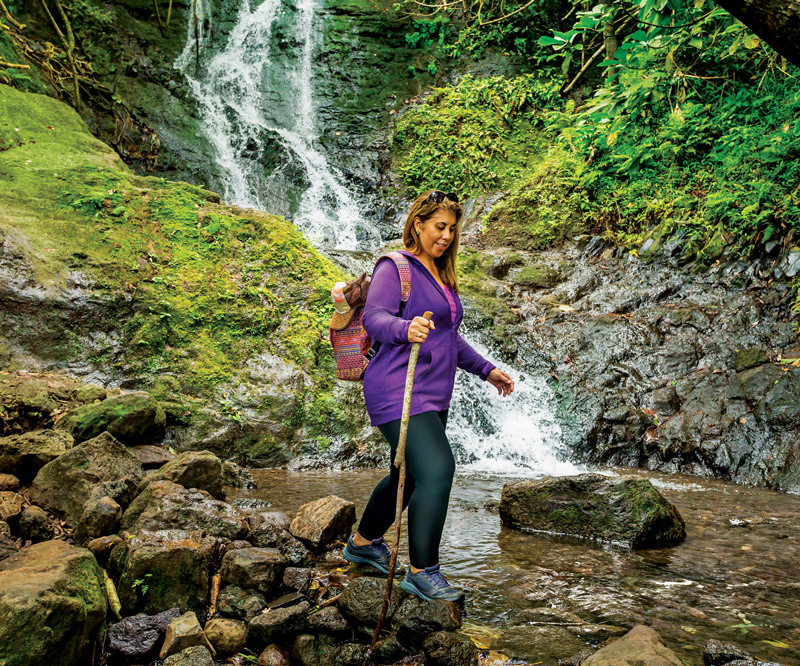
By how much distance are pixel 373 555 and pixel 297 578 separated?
0.43 m

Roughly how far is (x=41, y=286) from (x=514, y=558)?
18.2ft

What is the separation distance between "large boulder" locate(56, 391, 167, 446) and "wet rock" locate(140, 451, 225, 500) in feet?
2.91

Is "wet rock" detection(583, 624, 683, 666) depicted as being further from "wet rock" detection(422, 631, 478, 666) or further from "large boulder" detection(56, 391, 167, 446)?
"large boulder" detection(56, 391, 167, 446)

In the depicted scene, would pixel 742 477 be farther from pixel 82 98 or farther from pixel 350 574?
pixel 82 98

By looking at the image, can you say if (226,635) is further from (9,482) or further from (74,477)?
(9,482)

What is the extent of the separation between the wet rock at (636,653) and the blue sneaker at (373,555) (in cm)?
124

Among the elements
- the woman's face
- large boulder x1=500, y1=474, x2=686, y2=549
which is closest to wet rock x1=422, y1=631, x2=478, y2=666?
the woman's face

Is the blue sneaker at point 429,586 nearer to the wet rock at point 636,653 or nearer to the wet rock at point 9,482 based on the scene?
the wet rock at point 636,653

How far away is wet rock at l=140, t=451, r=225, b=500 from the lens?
12.8ft

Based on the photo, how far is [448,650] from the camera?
234cm

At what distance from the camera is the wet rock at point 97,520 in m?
3.08

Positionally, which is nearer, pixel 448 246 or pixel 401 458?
pixel 401 458

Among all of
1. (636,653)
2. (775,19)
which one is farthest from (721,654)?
(775,19)

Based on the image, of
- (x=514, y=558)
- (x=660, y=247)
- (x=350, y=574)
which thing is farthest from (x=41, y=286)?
(x=660, y=247)
